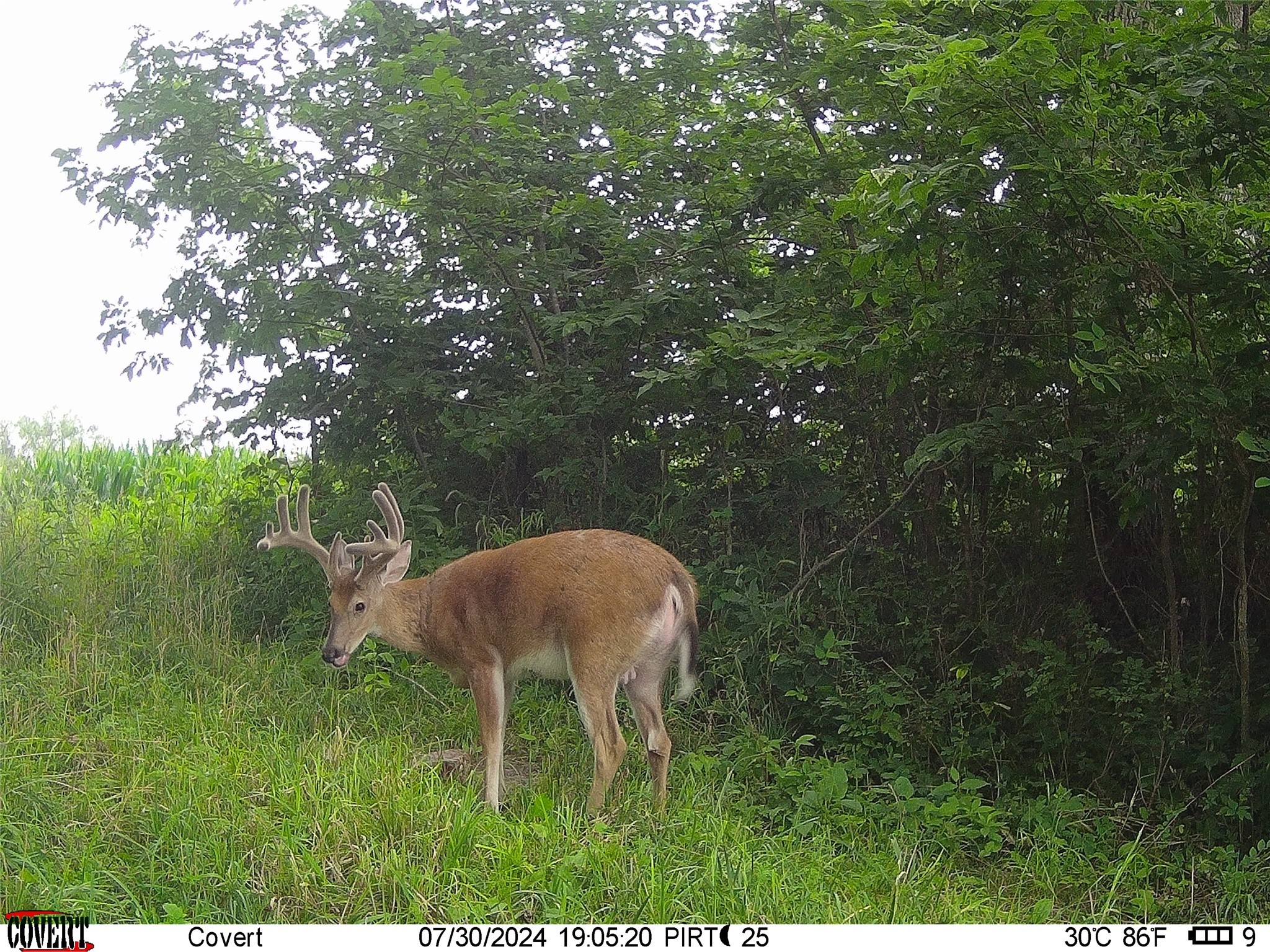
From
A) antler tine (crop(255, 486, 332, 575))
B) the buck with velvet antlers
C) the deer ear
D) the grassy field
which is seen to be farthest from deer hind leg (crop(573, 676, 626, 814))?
antler tine (crop(255, 486, 332, 575))

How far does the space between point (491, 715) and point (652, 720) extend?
0.73 m

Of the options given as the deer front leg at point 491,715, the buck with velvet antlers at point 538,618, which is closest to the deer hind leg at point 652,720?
the buck with velvet antlers at point 538,618

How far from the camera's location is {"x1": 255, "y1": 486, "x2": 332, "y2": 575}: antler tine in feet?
18.7

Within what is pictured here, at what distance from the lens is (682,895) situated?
4.26 meters

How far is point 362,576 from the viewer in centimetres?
558

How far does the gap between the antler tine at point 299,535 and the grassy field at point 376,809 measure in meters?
0.70

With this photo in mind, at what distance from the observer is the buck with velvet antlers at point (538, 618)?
538 centimetres

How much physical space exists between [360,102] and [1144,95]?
12.8 feet

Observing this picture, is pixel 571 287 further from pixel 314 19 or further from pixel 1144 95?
pixel 1144 95
